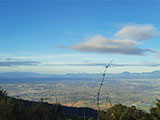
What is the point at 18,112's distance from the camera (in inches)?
895

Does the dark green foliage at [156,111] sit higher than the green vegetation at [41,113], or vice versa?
the green vegetation at [41,113]

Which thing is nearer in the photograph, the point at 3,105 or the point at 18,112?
the point at 3,105

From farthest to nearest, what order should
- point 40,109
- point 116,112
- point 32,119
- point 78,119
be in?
point 116,112
point 40,109
point 32,119
point 78,119

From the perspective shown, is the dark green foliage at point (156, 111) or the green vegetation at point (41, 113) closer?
the green vegetation at point (41, 113)

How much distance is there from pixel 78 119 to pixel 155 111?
18214 millimetres

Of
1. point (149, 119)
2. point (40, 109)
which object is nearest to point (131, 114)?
point (149, 119)

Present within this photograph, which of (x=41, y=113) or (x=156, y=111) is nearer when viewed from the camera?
(x=41, y=113)

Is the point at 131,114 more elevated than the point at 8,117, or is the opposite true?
the point at 8,117

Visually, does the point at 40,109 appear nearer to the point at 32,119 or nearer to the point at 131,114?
the point at 32,119

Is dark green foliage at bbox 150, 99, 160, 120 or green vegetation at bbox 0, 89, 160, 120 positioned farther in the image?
dark green foliage at bbox 150, 99, 160, 120

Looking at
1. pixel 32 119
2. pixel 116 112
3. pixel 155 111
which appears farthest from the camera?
pixel 116 112

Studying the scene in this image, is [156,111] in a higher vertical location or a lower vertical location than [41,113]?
lower

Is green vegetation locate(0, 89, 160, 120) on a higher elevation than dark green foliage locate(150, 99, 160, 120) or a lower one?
higher

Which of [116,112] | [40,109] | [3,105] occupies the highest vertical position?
[3,105]
